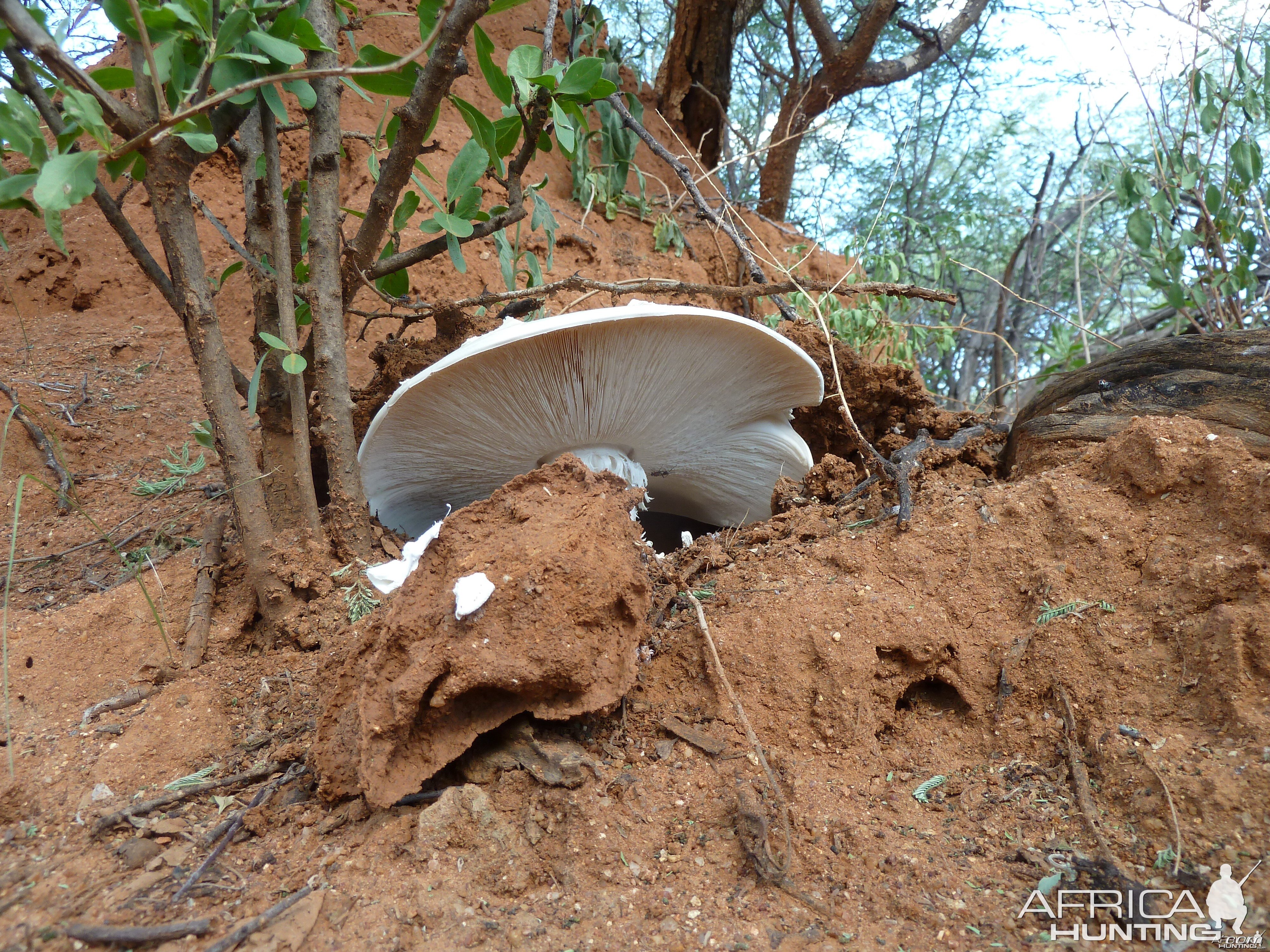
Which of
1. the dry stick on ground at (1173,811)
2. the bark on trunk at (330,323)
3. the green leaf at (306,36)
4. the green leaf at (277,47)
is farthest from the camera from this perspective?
the bark on trunk at (330,323)

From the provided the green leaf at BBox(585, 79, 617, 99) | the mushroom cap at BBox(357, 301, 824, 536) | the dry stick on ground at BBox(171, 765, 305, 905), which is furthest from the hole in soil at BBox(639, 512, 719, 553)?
the dry stick on ground at BBox(171, 765, 305, 905)

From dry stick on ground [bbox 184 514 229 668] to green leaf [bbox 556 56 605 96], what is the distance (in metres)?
1.63

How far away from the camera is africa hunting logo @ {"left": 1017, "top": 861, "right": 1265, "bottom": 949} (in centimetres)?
103

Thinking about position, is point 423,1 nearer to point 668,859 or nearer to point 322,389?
point 322,389

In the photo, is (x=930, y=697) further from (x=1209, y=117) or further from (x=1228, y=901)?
(x=1209, y=117)

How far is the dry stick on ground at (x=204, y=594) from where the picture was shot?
1.92 metres

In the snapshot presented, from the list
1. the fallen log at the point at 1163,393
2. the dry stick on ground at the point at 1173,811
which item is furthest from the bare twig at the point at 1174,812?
the fallen log at the point at 1163,393

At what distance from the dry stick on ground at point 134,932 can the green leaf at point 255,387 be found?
127cm

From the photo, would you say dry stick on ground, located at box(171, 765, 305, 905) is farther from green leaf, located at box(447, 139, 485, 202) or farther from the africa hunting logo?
green leaf, located at box(447, 139, 485, 202)

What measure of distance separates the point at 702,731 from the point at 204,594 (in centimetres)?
143

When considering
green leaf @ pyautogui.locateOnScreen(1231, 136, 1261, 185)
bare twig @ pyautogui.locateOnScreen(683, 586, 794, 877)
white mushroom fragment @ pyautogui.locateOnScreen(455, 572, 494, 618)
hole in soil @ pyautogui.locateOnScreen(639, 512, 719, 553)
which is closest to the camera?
bare twig @ pyautogui.locateOnScreen(683, 586, 794, 877)

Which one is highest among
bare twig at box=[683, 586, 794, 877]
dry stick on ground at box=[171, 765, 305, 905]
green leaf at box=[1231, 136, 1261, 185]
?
green leaf at box=[1231, 136, 1261, 185]

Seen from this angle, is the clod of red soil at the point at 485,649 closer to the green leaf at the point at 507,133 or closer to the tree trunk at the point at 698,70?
the green leaf at the point at 507,133

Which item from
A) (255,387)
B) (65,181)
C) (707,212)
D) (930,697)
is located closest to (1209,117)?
(707,212)
